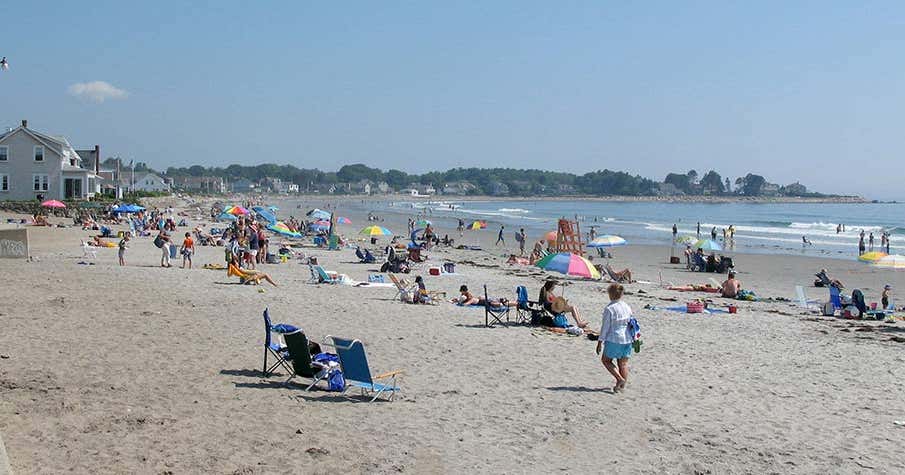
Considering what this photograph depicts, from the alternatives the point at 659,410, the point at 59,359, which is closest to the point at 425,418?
the point at 659,410

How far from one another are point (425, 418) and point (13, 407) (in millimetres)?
3700

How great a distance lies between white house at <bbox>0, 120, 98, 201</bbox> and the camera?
167 feet

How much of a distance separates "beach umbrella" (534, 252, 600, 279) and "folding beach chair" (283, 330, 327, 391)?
27.2 feet

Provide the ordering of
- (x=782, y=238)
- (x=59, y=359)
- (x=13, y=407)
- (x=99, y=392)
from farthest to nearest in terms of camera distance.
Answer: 1. (x=782, y=238)
2. (x=59, y=359)
3. (x=99, y=392)
4. (x=13, y=407)

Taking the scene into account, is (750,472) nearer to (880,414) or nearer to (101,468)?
(880,414)

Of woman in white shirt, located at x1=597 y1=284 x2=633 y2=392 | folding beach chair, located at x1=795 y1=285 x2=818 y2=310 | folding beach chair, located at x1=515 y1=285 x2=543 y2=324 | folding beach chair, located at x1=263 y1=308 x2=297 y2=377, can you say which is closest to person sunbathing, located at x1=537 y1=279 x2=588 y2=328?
folding beach chair, located at x1=515 y1=285 x2=543 y2=324

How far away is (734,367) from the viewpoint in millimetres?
10648

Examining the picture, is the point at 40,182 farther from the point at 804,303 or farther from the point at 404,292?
the point at 804,303

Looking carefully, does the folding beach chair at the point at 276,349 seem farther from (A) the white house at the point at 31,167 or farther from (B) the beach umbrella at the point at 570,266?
(A) the white house at the point at 31,167

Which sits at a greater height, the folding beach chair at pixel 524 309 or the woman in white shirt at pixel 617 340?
the woman in white shirt at pixel 617 340

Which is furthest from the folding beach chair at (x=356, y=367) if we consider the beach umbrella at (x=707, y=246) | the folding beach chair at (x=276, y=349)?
the beach umbrella at (x=707, y=246)

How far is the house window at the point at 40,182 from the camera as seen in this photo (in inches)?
2047

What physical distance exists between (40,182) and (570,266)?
46.5 meters

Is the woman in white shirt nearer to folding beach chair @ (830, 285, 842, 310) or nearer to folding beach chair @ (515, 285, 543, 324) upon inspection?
folding beach chair @ (515, 285, 543, 324)
